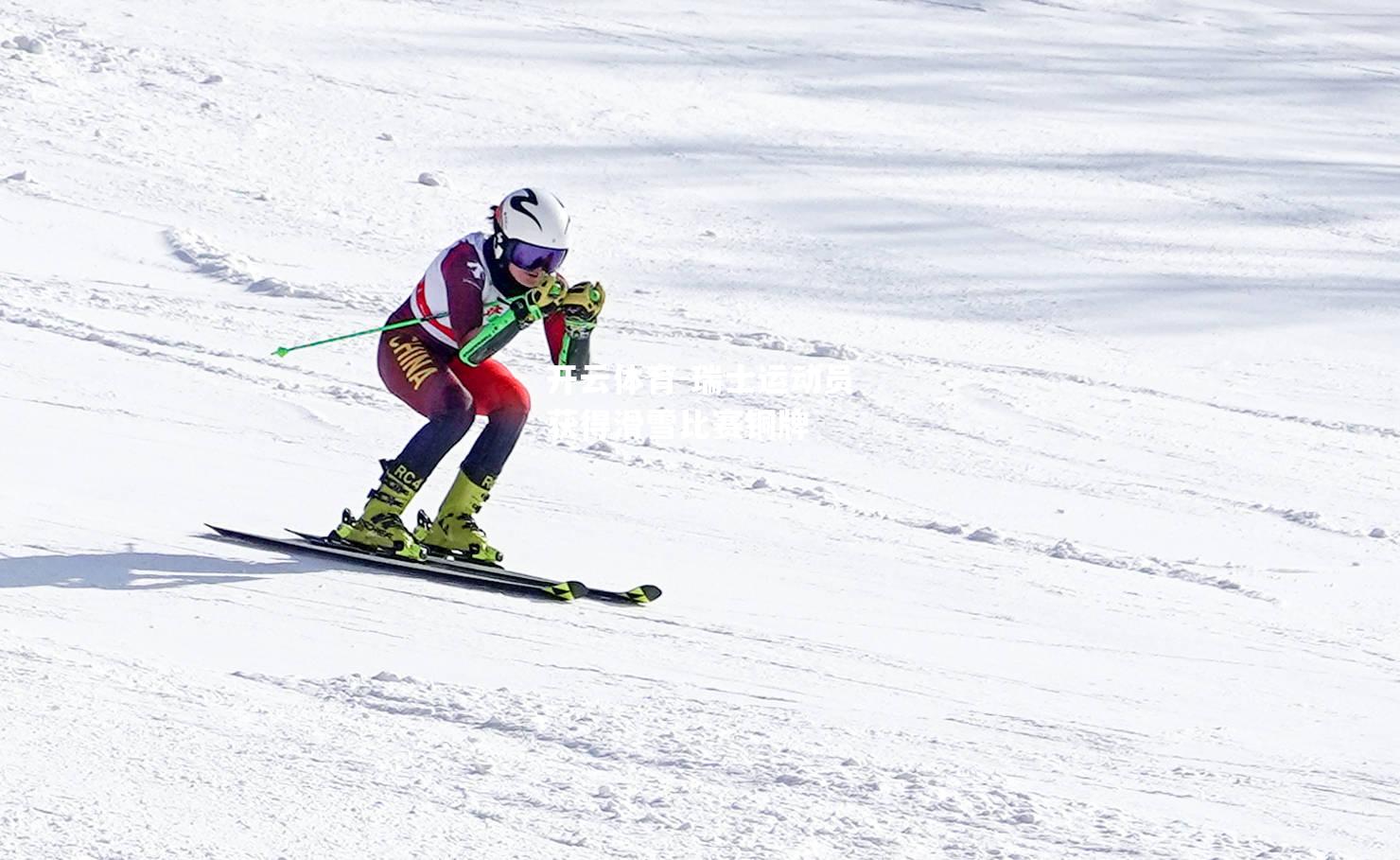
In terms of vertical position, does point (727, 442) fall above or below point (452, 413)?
below

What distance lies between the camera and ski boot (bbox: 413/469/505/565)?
639 cm

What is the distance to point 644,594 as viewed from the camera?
6.10 metres

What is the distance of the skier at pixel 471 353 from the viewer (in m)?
6.09

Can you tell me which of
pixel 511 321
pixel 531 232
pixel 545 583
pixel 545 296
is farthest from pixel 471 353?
pixel 545 583

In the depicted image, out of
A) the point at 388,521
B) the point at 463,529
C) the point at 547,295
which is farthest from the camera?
the point at 463,529

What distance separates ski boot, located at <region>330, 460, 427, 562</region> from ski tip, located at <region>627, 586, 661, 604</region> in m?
0.79

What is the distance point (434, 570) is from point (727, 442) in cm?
274

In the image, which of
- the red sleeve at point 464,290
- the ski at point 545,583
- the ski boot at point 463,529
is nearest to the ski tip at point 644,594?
the ski at point 545,583

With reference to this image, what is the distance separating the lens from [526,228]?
6.06 meters

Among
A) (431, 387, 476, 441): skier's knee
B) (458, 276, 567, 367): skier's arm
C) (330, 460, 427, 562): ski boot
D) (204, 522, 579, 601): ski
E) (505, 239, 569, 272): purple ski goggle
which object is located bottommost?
(204, 522, 579, 601): ski

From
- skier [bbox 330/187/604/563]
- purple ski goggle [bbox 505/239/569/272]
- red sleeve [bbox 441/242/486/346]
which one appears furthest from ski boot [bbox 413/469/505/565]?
purple ski goggle [bbox 505/239/569/272]

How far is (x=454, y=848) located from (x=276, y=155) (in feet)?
33.9

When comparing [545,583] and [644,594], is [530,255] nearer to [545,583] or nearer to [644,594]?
[545,583]

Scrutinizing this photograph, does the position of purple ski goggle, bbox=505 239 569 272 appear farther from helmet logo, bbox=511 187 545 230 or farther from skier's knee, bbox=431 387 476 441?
skier's knee, bbox=431 387 476 441
